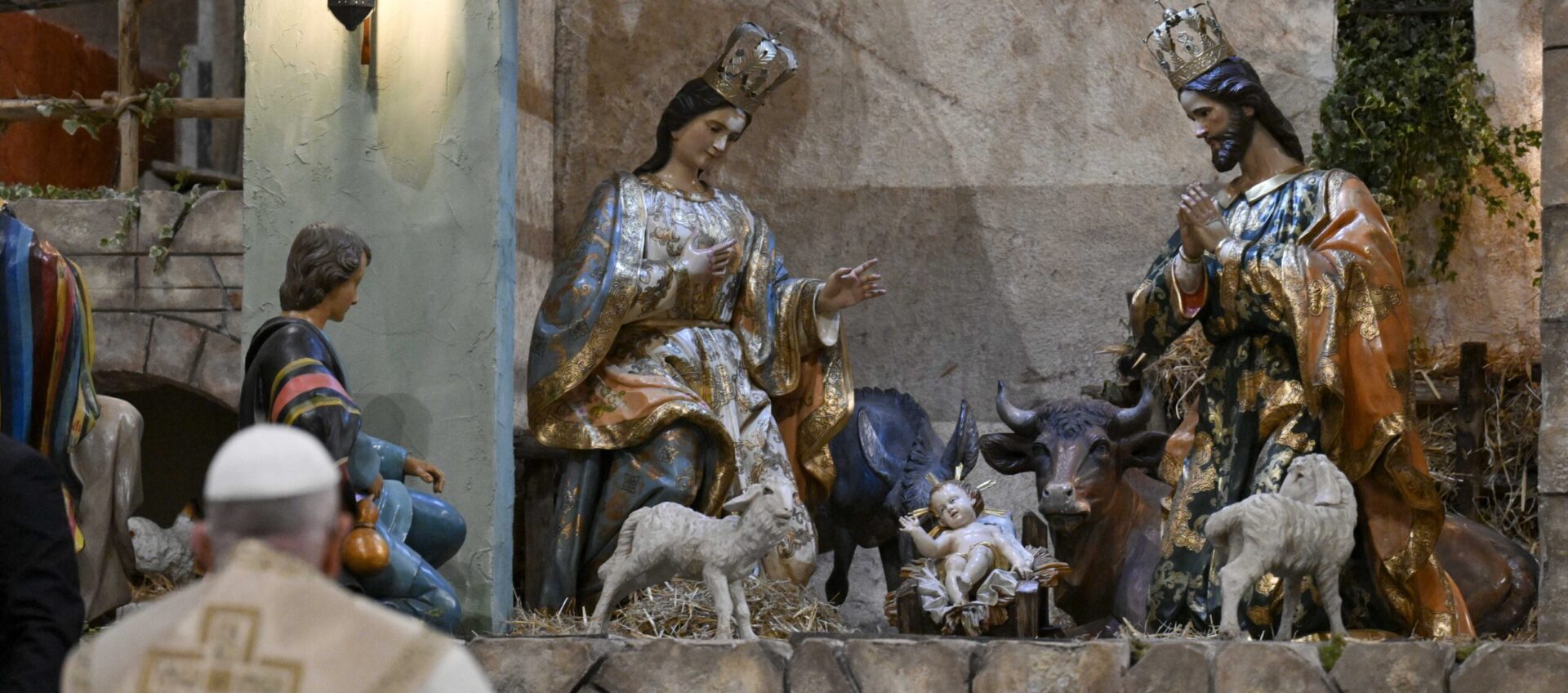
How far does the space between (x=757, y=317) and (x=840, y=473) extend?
0.63m

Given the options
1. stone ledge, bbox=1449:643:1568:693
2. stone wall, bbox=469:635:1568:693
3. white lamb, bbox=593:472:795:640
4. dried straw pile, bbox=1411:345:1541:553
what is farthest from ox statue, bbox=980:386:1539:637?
stone ledge, bbox=1449:643:1568:693

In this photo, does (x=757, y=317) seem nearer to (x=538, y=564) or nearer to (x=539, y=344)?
(x=539, y=344)

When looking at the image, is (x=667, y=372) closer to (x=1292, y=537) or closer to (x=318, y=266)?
(x=318, y=266)

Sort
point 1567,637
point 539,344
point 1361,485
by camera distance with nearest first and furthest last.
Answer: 1. point 1567,637
2. point 1361,485
3. point 539,344

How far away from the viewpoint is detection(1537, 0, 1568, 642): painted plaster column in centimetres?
540

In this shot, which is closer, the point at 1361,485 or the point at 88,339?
the point at 88,339

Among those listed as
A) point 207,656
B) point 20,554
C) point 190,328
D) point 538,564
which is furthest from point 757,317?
point 207,656

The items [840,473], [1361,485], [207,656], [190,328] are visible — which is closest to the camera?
[207,656]

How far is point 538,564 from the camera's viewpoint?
7.82m

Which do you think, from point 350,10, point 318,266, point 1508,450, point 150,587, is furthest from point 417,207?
point 1508,450

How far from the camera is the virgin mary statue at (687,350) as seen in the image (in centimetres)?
672

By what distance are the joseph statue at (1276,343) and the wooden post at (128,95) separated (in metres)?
4.02

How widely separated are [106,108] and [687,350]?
2892 mm

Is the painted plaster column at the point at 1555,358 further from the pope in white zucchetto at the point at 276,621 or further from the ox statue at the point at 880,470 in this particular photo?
the pope in white zucchetto at the point at 276,621
